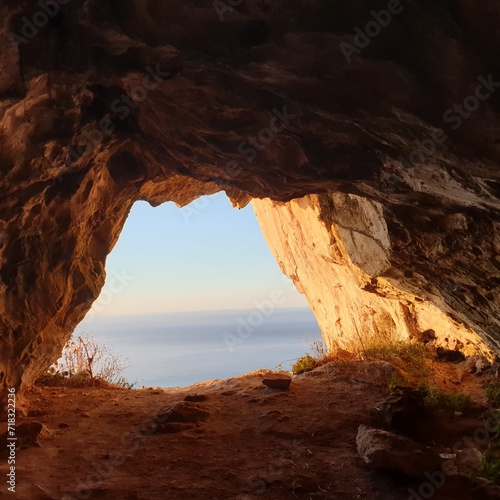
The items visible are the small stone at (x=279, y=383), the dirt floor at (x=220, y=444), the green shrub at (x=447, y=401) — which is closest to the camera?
the dirt floor at (x=220, y=444)

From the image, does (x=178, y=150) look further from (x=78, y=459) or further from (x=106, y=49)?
(x=78, y=459)

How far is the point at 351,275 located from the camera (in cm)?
1224

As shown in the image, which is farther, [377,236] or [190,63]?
[377,236]

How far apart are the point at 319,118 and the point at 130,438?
4.83 m

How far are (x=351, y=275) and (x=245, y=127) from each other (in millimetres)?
7593

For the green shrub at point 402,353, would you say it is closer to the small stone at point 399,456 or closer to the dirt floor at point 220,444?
the dirt floor at point 220,444

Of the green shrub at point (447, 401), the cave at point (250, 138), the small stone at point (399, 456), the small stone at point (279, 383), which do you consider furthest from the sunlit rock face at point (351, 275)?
the small stone at point (399, 456)

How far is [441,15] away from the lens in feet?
11.0

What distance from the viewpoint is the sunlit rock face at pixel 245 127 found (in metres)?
3.69

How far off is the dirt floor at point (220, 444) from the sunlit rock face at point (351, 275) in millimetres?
2328

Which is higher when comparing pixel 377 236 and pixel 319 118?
pixel 319 118

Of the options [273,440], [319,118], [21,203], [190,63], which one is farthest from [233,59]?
[273,440]

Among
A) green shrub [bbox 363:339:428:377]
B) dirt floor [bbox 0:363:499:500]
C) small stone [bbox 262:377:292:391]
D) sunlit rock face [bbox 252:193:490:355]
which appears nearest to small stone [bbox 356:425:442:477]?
dirt floor [bbox 0:363:499:500]

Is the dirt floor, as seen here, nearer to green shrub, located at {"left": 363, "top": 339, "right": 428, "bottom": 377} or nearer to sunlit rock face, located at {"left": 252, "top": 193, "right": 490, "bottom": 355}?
green shrub, located at {"left": 363, "top": 339, "right": 428, "bottom": 377}
